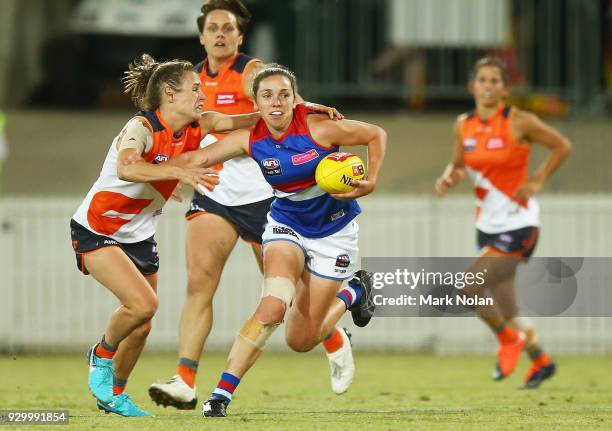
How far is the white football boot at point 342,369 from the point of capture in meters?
9.18

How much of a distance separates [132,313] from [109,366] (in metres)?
0.38

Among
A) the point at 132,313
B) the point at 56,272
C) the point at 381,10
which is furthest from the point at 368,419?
the point at 381,10

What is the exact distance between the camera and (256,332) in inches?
307

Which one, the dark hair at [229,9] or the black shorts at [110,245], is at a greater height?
the dark hair at [229,9]

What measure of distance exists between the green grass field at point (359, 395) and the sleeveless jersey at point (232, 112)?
1402 mm

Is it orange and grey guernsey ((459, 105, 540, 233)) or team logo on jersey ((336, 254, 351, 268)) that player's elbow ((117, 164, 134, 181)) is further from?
orange and grey guernsey ((459, 105, 540, 233))

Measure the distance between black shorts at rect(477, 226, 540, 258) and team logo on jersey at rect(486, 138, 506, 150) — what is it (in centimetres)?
70

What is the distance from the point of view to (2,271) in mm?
14602

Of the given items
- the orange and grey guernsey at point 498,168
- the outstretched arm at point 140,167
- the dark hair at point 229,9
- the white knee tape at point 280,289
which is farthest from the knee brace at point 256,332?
the orange and grey guernsey at point 498,168

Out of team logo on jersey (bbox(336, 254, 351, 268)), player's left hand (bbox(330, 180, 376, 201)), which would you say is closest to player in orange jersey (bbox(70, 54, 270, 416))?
player's left hand (bbox(330, 180, 376, 201))

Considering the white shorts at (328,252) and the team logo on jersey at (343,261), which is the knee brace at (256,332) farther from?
the team logo on jersey at (343,261)

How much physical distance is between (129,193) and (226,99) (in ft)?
3.81

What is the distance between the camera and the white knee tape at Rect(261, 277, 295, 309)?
7871 mm

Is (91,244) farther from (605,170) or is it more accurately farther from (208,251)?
(605,170)
